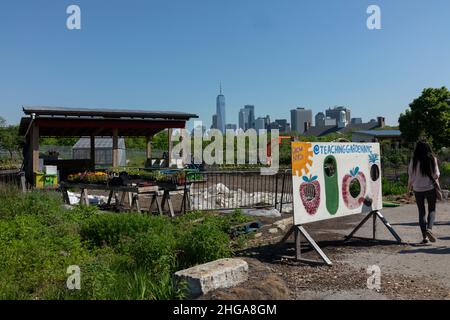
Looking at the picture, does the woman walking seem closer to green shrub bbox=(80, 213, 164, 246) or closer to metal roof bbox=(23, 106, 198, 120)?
green shrub bbox=(80, 213, 164, 246)

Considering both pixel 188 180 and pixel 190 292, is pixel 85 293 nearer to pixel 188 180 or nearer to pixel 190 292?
pixel 190 292

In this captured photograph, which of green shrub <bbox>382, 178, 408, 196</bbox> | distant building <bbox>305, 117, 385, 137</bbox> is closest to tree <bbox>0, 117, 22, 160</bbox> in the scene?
green shrub <bbox>382, 178, 408, 196</bbox>

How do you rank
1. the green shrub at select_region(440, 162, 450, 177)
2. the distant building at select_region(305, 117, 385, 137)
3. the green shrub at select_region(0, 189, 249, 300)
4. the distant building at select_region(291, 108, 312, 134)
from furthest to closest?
the distant building at select_region(291, 108, 312, 134) → the distant building at select_region(305, 117, 385, 137) → the green shrub at select_region(440, 162, 450, 177) → the green shrub at select_region(0, 189, 249, 300)

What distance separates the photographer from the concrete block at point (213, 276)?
4418 mm

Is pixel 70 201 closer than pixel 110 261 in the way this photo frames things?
No

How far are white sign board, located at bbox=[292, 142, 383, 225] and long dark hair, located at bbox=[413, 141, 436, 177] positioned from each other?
71cm

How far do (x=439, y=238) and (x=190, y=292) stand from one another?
5.86 metres

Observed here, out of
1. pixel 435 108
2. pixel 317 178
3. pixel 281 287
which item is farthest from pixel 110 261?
pixel 435 108

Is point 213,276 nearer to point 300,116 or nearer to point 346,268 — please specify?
point 346,268

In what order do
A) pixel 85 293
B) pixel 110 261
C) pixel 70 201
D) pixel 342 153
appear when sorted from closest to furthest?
pixel 85 293, pixel 110 261, pixel 342 153, pixel 70 201

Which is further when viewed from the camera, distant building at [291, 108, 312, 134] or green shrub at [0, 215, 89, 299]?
distant building at [291, 108, 312, 134]

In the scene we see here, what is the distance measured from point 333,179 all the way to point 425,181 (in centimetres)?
185

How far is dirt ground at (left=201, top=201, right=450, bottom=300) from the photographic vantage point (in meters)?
4.83
